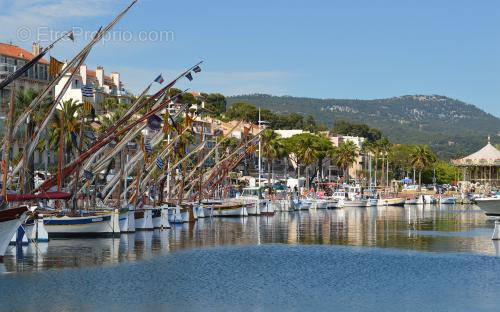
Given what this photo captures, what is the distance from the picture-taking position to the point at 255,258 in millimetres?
64375

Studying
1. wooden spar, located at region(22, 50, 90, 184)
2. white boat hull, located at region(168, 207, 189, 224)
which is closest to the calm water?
wooden spar, located at region(22, 50, 90, 184)

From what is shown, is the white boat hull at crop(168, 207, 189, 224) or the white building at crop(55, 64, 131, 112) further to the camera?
the white building at crop(55, 64, 131, 112)

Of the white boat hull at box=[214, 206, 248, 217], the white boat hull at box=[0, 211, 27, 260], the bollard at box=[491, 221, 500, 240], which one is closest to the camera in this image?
the white boat hull at box=[0, 211, 27, 260]

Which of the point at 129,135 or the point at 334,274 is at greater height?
the point at 129,135

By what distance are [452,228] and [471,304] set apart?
62910 mm

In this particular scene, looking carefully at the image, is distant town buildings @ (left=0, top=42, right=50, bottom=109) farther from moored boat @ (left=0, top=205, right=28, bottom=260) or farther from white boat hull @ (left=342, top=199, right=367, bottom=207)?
moored boat @ (left=0, top=205, right=28, bottom=260)

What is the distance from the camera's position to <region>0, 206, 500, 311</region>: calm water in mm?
43156

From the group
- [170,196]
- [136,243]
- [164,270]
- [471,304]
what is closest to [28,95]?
[170,196]

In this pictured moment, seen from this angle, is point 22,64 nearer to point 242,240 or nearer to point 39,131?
point 242,240

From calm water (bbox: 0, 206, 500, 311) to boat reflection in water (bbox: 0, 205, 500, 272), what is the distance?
124mm

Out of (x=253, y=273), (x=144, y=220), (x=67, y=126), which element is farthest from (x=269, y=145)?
(x=253, y=273)

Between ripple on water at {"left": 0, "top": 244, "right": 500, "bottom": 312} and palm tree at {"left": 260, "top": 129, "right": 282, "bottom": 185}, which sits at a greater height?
palm tree at {"left": 260, "top": 129, "right": 282, "bottom": 185}

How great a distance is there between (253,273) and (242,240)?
25235mm

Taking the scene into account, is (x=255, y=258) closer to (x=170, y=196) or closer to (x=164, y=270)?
(x=164, y=270)
